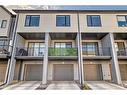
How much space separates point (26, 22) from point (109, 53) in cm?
1023

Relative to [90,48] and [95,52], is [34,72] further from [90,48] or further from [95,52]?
[95,52]

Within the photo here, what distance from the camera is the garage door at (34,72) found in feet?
46.0

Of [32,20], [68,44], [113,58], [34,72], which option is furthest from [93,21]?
[34,72]

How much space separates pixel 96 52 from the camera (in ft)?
48.6

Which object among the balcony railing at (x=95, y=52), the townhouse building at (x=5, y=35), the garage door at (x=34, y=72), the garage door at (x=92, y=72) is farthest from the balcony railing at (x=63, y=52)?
the townhouse building at (x=5, y=35)

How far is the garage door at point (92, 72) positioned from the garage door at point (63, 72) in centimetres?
174

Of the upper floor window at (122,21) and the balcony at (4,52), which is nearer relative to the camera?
the balcony at (4,52)

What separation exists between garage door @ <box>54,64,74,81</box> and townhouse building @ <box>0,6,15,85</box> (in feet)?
18.6

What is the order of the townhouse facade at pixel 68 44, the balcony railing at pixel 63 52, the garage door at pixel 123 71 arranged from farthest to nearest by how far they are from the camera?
the garage door at pixel 123 71 < the balcony railing at pixel 63 52 < the townhouse facade at pixel 68 44

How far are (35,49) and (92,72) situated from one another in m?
7.63

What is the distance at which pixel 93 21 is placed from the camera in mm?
13953

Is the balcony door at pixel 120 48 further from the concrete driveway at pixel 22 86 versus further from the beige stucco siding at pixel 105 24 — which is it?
the concrete driveway at pixel 22 86

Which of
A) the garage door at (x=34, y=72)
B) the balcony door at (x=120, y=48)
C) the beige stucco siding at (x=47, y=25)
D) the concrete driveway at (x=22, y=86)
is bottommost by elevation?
the concrete driveway at (x=22, y=86)

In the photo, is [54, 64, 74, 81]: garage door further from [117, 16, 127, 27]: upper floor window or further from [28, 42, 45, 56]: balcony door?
[117, 16, 127, 27]: upper floor window
